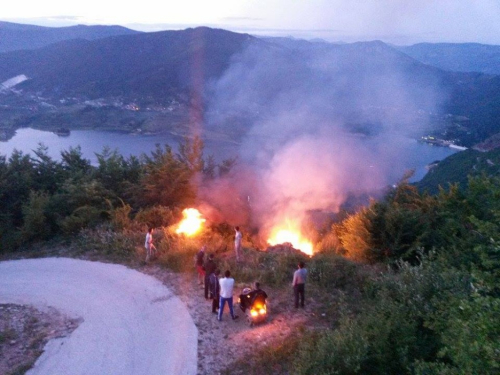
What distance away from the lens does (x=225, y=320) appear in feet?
30.3

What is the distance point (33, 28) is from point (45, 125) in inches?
3610

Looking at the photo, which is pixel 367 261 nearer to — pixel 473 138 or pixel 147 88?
pixel 473 138

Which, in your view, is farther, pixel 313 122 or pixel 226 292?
pixel 313 122

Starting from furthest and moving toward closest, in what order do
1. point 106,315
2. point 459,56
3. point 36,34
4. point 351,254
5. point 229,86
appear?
point 459,56
point 36,34
point 229,86
point 351,254
point 106,315

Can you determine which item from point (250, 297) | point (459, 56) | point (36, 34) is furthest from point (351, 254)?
point (459, 56)

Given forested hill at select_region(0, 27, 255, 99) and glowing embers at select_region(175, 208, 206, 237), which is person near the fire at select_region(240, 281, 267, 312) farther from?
forested hill at select_region(0, 27, 255, 99)

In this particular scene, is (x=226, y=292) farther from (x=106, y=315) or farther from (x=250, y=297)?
(x=106, y=315)

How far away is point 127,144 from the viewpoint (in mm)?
57000

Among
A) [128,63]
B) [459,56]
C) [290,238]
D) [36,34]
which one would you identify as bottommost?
[459,56]

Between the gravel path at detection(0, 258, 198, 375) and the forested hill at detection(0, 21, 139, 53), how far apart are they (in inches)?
4748

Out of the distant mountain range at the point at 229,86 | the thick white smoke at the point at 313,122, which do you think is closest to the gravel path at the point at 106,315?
the thick white smoke at the point at 313,122

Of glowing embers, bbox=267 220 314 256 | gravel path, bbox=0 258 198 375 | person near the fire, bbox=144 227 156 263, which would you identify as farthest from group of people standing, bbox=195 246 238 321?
glowing embers, bbox=267 220 314 256

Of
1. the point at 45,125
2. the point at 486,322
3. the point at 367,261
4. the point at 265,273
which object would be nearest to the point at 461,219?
the point at 367,261

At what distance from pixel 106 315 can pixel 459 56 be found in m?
179
